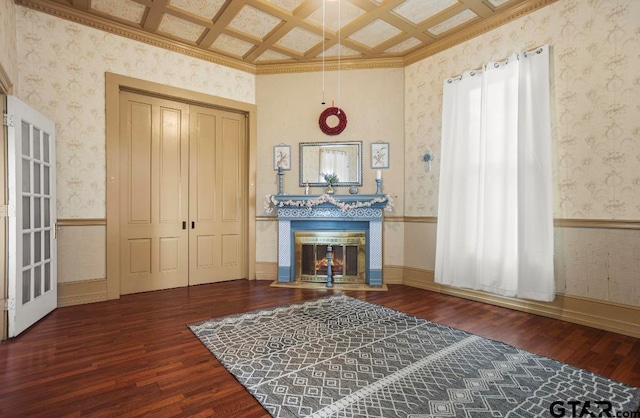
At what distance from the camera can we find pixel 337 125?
486cm

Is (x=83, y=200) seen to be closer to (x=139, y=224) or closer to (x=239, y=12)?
(x=139, y=224)

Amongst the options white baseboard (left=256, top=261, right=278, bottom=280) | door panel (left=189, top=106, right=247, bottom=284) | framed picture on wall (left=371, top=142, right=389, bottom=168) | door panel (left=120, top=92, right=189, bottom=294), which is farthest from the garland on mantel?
door panel (left=120, top=92, right=189, bottom=294)

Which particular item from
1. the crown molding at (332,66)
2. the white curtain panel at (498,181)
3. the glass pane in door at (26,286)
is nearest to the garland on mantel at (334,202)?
the white curtain panel at (498,181)

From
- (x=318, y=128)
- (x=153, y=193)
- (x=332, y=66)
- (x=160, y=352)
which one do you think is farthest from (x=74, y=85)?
(x=332, y=66)

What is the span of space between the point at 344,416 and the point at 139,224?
3.69m

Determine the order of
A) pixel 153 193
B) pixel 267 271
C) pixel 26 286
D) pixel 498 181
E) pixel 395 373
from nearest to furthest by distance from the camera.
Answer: pixel 395 373, pixel 26 286, pixel 498 181, pixel 153 193, pixel 267 271

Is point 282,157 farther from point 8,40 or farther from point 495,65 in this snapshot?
point 8,40

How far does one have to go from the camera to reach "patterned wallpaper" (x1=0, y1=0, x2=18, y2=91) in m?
2.86

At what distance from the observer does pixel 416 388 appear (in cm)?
193

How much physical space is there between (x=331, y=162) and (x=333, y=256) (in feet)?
4.62

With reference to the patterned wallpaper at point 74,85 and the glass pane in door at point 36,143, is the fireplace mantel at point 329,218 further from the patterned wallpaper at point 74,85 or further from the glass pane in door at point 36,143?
the glass pane in door at point 36,143

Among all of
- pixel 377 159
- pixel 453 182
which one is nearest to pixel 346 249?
pixel 377 159

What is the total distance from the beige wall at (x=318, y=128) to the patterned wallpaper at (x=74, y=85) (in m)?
1.84

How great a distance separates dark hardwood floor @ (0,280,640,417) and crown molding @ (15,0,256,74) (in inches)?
127
